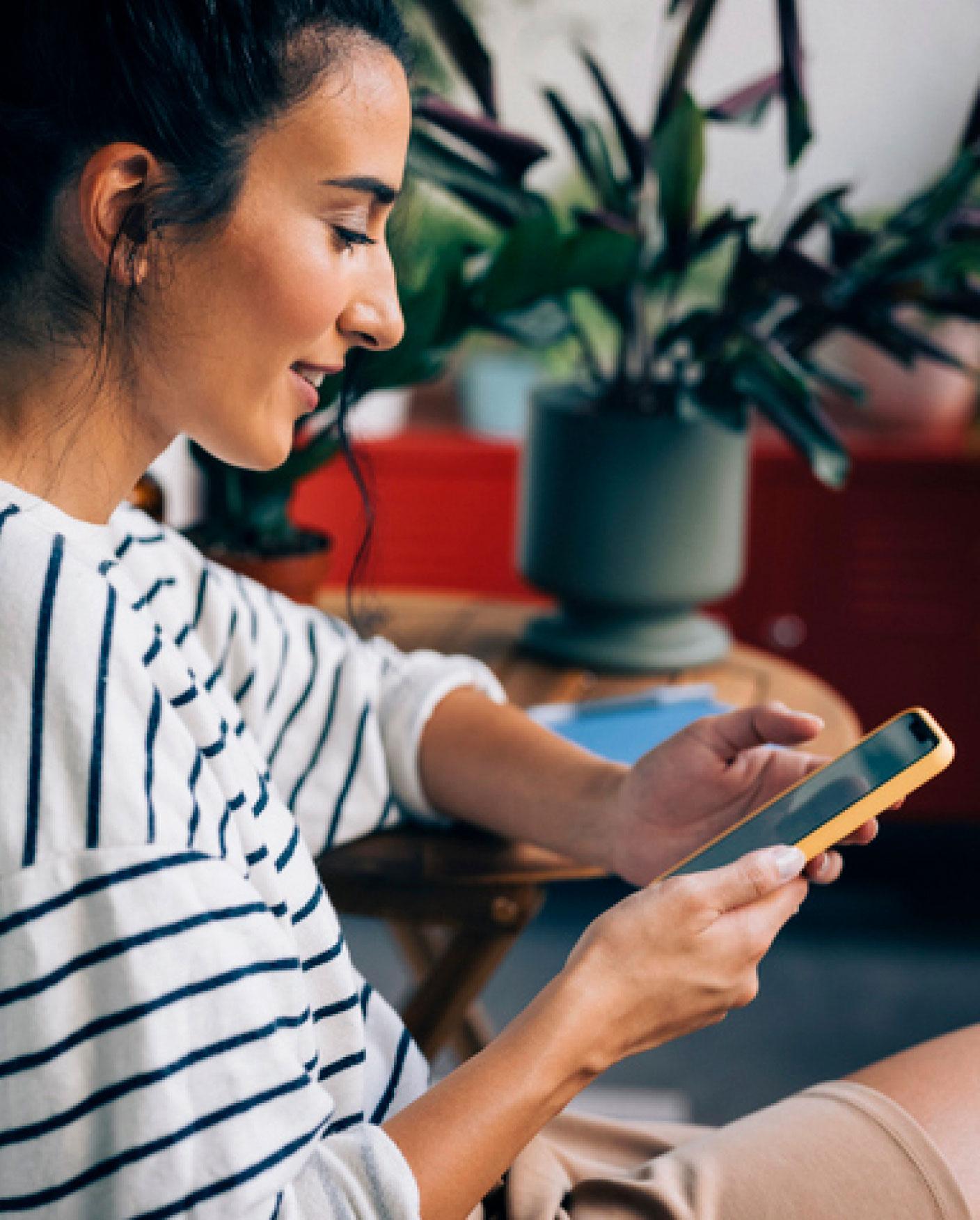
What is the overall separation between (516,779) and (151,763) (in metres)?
0.47

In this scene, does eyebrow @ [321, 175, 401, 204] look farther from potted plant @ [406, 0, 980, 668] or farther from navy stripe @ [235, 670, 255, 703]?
potted plant @ [406, 0, 980, 668]

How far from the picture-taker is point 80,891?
1.91 feet

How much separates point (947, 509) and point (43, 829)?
2181mm

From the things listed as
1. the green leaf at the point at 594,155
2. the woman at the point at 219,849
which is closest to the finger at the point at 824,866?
the woman at the point at 219,849

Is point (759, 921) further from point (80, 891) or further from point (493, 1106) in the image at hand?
point (80, 891)

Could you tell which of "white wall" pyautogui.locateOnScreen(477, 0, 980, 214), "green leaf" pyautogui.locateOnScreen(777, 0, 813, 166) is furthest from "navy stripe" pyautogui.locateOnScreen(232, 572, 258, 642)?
"white wall" pyautogui.locateOnScreen(477, 0, 980, 214)

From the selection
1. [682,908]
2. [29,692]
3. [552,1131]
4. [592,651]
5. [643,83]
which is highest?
[643,83]

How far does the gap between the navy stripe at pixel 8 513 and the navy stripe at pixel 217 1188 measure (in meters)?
0.31

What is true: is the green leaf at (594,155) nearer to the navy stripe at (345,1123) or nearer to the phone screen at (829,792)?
the phone screen at (829,792)

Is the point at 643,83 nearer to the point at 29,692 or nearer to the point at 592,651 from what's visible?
the point at 592,651

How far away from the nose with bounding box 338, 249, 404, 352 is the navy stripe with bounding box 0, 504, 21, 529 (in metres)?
0.22


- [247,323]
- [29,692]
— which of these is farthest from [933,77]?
[29,692]

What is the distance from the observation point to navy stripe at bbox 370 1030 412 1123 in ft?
2.66

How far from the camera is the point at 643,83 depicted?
108 inches
